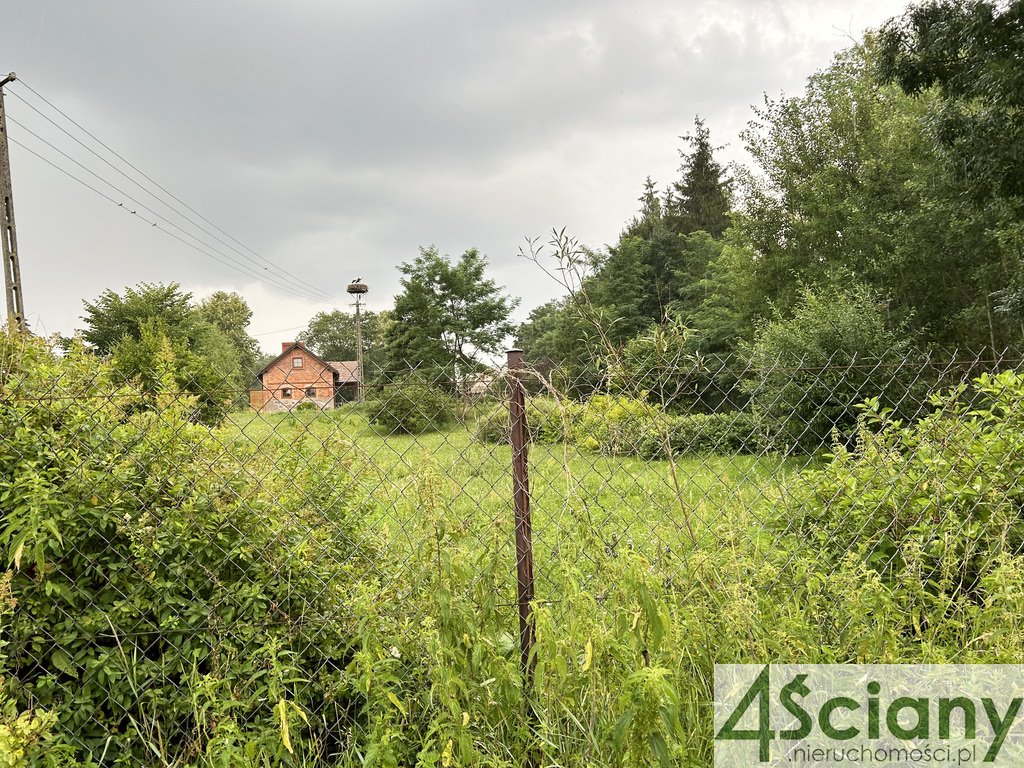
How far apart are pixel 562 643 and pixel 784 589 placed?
3.57ft

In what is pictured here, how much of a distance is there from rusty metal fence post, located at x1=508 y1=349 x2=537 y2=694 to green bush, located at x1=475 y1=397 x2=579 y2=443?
1.9 inches

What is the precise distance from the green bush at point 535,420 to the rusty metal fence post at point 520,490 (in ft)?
0.16

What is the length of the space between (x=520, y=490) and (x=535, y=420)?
28 cm

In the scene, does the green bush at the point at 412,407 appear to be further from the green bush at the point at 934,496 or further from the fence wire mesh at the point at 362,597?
the green bush at the point at 934,496

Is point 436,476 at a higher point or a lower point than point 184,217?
lower

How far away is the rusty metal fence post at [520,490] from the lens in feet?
6.17

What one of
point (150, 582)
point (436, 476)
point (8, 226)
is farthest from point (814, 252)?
point (8, 226)

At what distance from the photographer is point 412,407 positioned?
1983mm

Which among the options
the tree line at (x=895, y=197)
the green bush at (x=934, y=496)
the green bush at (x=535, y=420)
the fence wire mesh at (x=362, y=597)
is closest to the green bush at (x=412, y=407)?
the fence wire mesh at (x=362, y=597)

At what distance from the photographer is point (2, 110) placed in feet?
34.8

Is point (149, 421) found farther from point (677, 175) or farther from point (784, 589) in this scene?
point (677, 175)

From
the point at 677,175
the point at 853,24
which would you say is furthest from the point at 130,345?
the point at 677,175

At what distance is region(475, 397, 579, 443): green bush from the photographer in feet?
6.72

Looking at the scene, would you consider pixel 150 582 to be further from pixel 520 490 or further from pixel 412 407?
pixel 520 490
